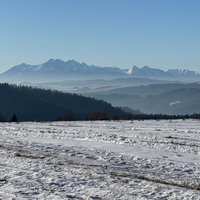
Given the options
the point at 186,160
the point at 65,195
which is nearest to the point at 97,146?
the point at 186,160

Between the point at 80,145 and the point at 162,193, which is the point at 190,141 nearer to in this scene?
the point at 80,145

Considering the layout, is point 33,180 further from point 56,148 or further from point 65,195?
point 56,148

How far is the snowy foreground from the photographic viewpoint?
31.5 feet

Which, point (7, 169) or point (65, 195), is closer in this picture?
point (65, 195)

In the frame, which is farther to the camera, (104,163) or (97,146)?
(97,146)

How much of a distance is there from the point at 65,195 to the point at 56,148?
7608mm

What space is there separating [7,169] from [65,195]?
4117 millimetres

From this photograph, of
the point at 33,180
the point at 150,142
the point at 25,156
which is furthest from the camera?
the point at 150,142

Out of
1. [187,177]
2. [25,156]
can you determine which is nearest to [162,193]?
[187,177]

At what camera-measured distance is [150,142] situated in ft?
61.0

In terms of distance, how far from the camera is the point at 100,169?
1235 cm

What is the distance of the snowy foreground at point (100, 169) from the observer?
31.5ft

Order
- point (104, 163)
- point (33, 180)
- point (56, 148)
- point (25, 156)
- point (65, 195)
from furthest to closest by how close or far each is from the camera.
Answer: point (56, 148) < point (25, 156) < point (104, 163) < point (33, 180) < point (65, 195)

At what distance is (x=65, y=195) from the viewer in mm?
9344
